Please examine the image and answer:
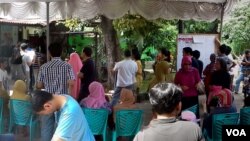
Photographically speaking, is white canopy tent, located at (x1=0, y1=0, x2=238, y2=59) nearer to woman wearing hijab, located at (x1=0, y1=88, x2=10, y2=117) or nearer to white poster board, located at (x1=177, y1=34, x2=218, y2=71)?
white poster board, located at (x1=177, y1=34, x2=218, y2=71)

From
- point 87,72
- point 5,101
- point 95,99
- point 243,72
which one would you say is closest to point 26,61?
point 87,72

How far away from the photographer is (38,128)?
6.74 m

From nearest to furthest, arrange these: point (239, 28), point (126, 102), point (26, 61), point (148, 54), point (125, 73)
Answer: point (126, 102) < point (125, 73) < point (26, 61) < point (148, 54) < point (239, 28)

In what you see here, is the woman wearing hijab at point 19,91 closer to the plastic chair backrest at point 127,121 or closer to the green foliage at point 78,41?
the plastic chair backrest at point 127,121

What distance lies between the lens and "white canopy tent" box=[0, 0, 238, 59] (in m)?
8.11

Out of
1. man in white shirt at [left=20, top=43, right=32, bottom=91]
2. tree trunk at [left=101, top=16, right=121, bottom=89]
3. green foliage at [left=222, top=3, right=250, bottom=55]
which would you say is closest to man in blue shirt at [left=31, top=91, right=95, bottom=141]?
tree trunk at [left=101, top=16, right=121, bottom=89]

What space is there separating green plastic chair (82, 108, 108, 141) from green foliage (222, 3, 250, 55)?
18230mm

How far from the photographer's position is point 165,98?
244 centimetres

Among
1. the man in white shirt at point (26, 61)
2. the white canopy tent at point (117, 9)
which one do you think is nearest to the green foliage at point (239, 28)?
the man in white shirt at point (26, 61)

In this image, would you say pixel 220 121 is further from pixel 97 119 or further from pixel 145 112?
pixel 145 112

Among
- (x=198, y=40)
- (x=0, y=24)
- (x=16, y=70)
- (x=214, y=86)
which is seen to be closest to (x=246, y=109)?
(x=214, y=86)

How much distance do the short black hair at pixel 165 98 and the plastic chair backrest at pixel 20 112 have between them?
408 cm

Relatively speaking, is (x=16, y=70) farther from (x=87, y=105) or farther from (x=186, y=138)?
(x=186, y=138)

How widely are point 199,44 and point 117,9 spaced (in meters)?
2.96
